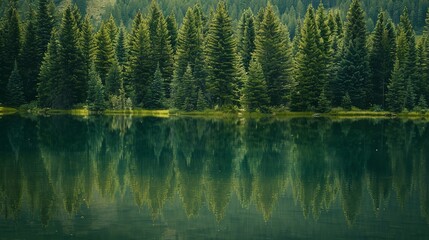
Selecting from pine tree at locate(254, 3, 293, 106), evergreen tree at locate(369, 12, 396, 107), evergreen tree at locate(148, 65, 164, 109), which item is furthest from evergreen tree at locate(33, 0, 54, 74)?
evergreen tree at locate(369, 12, 396, 107)

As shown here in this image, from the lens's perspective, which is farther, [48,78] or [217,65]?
[48,78]

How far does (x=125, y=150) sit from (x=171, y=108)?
2229 inches

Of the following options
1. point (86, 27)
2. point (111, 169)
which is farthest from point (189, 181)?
point (86, 27)

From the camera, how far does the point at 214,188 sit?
30453 millimetres

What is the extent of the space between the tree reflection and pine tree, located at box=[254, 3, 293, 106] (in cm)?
3576

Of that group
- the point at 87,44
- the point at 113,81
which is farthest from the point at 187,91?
the point at 87,44

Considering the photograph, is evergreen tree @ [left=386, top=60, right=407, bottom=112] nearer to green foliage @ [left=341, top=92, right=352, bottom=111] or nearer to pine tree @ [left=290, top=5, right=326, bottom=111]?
green foliage @ [left=341, top=92, right=352, bottom=111]

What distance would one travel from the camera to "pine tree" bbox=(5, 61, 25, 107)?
103 m

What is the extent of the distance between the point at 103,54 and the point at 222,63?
73.8 ft

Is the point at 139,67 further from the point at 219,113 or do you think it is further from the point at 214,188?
the point at 214,188

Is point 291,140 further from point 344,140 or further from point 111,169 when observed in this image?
point 111,169

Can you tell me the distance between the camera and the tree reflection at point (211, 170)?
27.4 metres

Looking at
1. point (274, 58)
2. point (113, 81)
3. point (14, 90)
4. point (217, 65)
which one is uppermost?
point (274, 58)

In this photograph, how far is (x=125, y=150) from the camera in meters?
46.9
